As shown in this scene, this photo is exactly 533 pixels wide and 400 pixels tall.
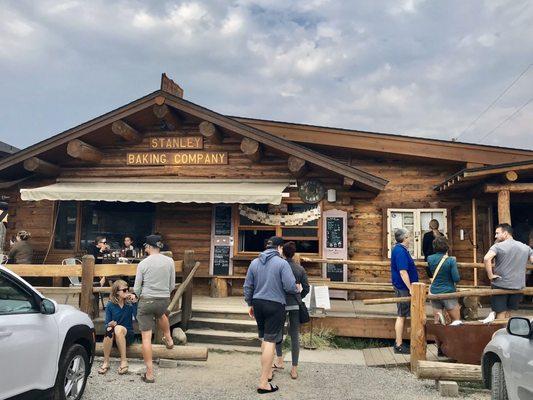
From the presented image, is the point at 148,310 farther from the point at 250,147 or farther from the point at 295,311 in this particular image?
the point at 250,147

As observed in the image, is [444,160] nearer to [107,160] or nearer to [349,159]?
[349,159]

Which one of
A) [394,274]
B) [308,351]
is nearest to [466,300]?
[394,274]

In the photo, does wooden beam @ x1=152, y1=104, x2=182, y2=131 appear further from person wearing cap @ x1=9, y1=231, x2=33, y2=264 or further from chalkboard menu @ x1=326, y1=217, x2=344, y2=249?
chalkboard menu @ x1=326, y1=217, x2=344, y2=249

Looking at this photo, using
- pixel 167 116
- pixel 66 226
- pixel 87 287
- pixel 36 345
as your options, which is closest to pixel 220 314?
pixel 87 287

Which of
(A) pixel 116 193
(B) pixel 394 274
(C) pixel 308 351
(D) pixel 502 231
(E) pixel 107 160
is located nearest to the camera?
(D) pixel 502 231

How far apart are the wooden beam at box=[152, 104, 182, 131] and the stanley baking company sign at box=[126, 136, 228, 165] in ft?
0.98

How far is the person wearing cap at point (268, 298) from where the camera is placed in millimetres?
5316

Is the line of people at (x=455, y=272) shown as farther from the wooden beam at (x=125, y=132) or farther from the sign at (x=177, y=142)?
the wooden beam at (x=125, y=132)

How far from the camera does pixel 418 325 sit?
247 inches

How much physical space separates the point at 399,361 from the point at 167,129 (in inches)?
294

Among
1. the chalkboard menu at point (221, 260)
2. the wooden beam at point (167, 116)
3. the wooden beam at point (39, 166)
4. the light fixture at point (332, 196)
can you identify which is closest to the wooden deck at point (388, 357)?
the light fixture at point (332, 196)

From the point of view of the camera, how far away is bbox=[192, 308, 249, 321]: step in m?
8.26

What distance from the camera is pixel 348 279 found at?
1030 cm

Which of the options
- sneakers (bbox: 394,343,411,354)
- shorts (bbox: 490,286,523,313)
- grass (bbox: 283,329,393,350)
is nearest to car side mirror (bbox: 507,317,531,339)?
shorts (bbox: 490,286,523,313)
